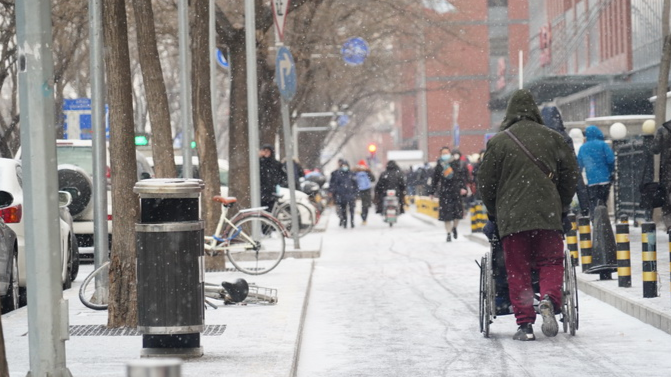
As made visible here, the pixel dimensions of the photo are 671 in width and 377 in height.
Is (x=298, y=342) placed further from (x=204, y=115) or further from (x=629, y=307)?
(x=204, y=115)

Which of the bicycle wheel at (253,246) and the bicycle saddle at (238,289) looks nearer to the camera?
the bicycle saddle at (238,289)

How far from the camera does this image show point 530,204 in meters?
9.89

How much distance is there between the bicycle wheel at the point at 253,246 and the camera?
17.1m

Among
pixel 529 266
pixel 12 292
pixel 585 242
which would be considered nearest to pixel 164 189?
pixel 529 266

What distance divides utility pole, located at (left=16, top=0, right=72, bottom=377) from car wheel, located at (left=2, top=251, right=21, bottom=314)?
5.58m

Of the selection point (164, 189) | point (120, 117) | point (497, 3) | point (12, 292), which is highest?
point (497, 3)

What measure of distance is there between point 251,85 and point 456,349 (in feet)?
38.8

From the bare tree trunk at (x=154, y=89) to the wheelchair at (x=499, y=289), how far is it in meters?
4.36

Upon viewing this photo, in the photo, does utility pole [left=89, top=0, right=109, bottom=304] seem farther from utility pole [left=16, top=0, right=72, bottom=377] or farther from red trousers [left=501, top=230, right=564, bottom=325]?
utility pole [left=16, top=0, right=72, bottom=377]

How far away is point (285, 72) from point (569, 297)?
34.3ft

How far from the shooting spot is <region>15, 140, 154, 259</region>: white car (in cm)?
1852

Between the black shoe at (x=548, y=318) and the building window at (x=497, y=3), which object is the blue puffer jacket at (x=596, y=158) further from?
the building window at (x=497, y=3)

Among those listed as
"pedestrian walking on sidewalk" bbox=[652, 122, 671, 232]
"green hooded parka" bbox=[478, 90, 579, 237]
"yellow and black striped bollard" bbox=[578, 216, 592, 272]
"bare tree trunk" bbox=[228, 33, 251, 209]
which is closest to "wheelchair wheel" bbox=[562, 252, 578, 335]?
"green hooded parka" bbox=[478, 90, 579, 237]

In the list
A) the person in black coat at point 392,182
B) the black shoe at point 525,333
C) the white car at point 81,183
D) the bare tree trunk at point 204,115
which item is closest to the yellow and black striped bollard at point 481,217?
the white car at point 81,183
